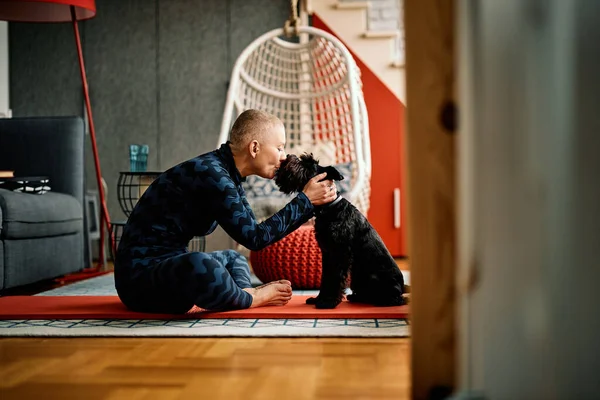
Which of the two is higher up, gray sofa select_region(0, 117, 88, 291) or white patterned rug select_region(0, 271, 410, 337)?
gray sofa select_region(0, 117, 88, 291)

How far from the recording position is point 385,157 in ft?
14.6

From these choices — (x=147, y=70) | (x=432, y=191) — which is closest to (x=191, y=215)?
(x=432, y=191)

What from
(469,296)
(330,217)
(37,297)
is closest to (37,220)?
(37,297)

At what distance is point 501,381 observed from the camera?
0.78 meters

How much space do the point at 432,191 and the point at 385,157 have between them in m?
3.60

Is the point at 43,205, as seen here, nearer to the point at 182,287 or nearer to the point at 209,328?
the point at 182,287

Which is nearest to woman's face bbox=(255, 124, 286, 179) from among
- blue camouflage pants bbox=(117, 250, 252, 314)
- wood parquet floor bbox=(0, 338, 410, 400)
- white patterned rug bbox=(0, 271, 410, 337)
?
blue camouflage pants bbox=(117, 250, 252, 314)

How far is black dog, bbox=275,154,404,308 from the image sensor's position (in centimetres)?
197

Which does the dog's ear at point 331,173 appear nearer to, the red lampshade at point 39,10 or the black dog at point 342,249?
the black dog at point 342,249

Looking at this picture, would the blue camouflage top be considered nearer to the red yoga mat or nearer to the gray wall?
the red yoga mat

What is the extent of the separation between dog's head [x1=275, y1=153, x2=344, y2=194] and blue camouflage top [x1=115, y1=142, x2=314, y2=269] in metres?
0.05

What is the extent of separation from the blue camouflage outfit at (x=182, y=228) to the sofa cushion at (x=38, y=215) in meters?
0.75

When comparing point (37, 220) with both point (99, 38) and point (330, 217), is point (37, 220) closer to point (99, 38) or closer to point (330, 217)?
point (330, 217)

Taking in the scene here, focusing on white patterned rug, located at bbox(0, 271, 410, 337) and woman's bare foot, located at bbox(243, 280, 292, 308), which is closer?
white patterned rug, located at bbox(0, 271, 410, 337)
